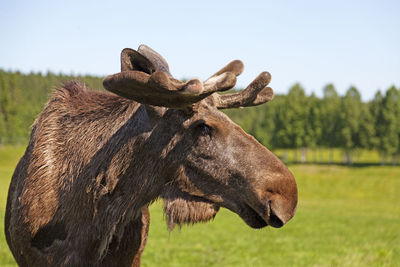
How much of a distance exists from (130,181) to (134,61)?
88cm

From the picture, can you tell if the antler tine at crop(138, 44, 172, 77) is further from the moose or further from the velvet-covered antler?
the velvet-covered antler

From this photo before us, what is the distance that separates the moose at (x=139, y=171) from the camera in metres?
3.02

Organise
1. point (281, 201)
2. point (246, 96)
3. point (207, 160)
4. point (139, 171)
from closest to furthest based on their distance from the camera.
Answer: point (281, 201) → point (207, 160) → point (139, 171) → point (246, 96)

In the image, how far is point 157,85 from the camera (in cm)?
285

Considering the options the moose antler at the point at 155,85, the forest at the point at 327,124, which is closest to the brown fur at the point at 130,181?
the moose antler at the point at 155,85

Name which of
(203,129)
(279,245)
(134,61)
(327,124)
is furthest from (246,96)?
(327,124)

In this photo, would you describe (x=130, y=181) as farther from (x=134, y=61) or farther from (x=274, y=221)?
(x=274, y=221)

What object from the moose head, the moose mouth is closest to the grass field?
the moose head

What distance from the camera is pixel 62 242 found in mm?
3543

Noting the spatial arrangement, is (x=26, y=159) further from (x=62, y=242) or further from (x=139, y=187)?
(x=139, y=187)

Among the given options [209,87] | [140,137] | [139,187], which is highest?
[209,87]

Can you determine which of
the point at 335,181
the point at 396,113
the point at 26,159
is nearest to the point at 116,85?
the point at 26,159

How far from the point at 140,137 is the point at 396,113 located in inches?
3282

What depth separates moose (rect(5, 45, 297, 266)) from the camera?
3.02 meters
